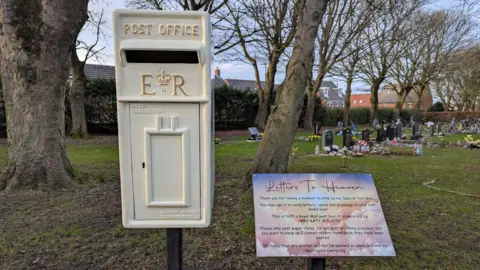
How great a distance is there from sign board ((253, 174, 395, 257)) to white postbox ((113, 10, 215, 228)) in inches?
14.9

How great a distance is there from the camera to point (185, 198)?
1770 mm

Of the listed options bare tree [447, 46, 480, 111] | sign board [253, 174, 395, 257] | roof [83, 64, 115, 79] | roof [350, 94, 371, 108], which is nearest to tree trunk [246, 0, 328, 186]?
sign board [253, 174, 395, 257]

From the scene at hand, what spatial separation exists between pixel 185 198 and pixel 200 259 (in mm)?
1158

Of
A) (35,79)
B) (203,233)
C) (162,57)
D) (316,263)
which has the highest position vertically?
(35,79)

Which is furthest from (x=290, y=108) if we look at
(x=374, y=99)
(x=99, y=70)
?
(x=374, y=99)

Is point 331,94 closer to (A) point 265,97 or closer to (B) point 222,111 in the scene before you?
(A) point 265,97

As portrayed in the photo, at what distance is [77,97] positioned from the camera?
1239 centimetres

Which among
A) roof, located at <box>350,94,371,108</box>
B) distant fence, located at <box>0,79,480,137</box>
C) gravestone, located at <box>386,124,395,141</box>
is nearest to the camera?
gravestone, located at <box>386,124,395,141</box>

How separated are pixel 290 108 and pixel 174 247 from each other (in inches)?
114

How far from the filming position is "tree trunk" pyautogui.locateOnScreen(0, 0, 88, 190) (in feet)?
13.1

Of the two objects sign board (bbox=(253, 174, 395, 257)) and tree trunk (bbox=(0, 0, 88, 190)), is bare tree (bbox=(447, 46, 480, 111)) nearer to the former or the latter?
sign board (bbox=(253, 174, 395, 257))

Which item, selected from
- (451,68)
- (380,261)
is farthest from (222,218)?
(451,68)

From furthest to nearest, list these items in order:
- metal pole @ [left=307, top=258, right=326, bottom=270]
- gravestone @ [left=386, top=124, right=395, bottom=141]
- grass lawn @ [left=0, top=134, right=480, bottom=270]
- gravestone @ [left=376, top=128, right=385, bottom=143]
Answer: gravestone @ [left=386, top=124, right=395, bottom=141], gravestone @ [left=376, top=128, right=385, bottom=143], grass lawn @ [left=0, top=134, right=480, bottom=270], metal pole @ [left=307, top=258, right=326, bottom=270]

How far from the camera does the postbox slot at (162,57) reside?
1689 mm
